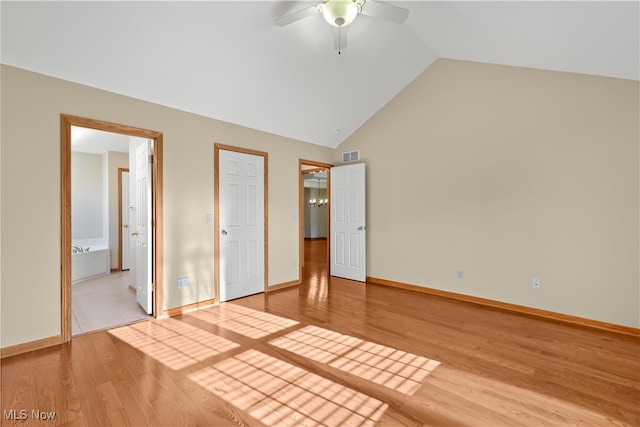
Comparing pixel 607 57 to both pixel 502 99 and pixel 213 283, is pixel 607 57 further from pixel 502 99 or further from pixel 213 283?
pixel 213 283

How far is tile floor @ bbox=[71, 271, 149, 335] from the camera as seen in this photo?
10.4 ft

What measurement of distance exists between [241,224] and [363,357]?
2.52 m

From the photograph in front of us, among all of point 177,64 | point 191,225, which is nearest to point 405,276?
point 191,225

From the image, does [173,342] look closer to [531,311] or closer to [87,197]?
[531,311]

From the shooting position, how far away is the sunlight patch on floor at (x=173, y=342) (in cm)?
246

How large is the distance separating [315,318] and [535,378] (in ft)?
6.78

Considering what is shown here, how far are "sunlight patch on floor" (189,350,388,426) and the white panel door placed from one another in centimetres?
175

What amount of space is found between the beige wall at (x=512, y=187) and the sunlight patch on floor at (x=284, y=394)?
9.37ft

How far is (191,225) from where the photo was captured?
362cm

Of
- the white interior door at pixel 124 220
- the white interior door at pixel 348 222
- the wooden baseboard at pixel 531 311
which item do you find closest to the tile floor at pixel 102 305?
the white interior door at pixel 124 220

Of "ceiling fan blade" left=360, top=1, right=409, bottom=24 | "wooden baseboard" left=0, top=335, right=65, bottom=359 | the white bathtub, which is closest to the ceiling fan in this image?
"ceiling fan blade" left=360, top=1, right=409, bottom=24

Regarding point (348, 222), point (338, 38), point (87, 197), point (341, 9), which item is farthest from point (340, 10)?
point (87, 197)

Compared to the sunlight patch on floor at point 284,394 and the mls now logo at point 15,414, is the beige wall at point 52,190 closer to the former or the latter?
the mls now logo at point 15,414

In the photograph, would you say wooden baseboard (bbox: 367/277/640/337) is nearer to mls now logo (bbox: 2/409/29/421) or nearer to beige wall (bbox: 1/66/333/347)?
beige wall (bbox: 1/66/333/347)
